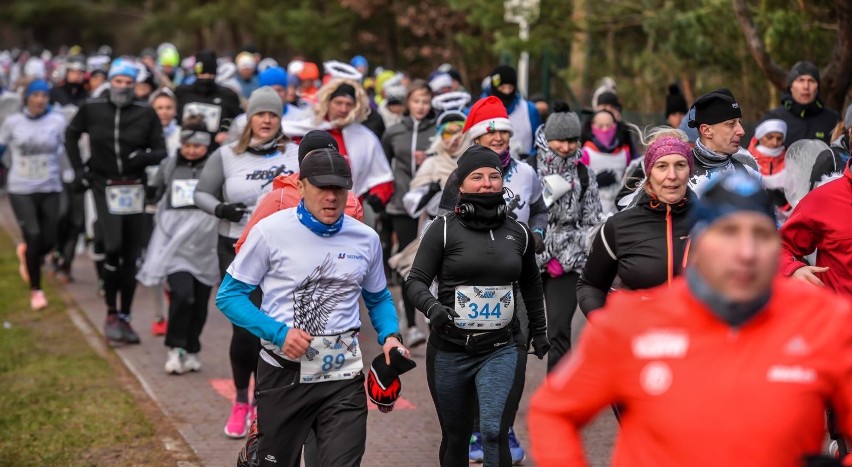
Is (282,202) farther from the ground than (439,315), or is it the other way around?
(282,202)

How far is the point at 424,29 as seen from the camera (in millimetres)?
25562

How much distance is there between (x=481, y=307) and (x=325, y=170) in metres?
1.25

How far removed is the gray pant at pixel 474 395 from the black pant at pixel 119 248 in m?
5.55

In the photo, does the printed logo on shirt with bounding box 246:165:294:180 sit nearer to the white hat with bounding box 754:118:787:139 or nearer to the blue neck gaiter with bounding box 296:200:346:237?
the blue neck gaiter with bounding box 296:200:346:237

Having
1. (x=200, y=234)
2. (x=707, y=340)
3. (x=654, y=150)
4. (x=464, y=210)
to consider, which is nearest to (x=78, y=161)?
(x=200, y=234)

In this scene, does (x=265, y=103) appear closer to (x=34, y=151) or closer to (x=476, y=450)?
(x=476, y=450)

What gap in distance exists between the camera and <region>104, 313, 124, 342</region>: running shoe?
1124cm

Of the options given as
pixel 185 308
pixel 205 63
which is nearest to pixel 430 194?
pixel 185 308

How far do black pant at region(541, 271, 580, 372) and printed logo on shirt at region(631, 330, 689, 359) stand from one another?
4.65 metres

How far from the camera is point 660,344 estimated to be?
317 cm


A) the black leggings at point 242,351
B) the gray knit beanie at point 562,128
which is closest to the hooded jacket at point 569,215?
the gray knit beanie at point 562,128

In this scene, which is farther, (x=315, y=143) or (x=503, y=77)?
(x=503, y=77)

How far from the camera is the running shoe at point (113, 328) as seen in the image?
1124 cm

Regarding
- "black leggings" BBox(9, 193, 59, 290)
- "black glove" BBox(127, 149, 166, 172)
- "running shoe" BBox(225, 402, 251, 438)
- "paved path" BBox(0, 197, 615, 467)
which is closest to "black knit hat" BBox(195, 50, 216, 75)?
"black leggings" BBox(9, 193, 59, 290)
